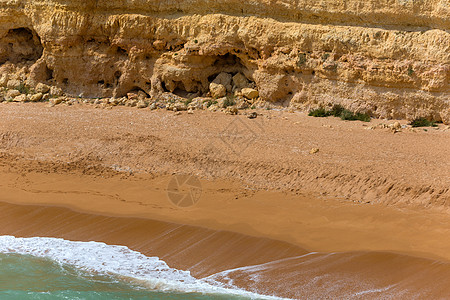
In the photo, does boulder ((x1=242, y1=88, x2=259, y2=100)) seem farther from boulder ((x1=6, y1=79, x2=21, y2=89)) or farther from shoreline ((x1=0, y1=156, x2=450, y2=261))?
boulder ((x1=6, y1=79, x2=21, y2=89))

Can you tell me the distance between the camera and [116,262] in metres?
7.49

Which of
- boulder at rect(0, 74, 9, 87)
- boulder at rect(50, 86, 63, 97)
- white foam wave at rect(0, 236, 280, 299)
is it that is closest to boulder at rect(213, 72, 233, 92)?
boulder at rect(50, 86, 63, 97)

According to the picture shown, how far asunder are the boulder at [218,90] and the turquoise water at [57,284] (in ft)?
23.0

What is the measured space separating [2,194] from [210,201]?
3.61 m

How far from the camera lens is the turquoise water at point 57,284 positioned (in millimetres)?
6855

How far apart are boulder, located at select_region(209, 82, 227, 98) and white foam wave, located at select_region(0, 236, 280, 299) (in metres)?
6.53

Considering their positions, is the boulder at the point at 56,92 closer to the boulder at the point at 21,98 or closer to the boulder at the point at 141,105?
the boulder at the point at 21,98

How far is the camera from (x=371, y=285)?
6652 millimetres

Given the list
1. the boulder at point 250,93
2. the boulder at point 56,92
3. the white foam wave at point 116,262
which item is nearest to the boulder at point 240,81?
the boulder at point 250,93

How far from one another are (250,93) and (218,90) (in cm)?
80

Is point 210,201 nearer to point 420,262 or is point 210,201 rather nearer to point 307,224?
point 307,224

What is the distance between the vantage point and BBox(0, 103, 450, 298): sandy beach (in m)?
7.21

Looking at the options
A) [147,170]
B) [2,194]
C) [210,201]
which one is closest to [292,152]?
[210,201]

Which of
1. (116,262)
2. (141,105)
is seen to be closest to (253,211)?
(116,262)
